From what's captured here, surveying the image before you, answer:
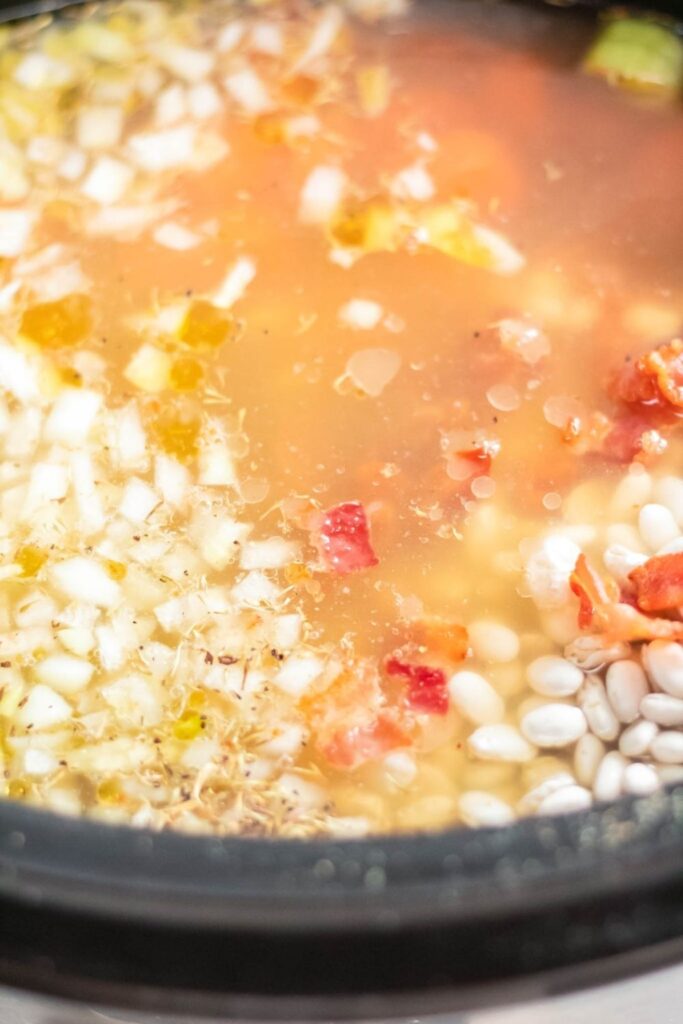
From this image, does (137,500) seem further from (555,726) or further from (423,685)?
(555,726)

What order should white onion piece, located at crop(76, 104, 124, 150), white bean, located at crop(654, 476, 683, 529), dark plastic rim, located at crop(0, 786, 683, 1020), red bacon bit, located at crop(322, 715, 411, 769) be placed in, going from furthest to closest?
white onion piece, located at crop(76, 104, 124, 150)
white bean, located at crop(654, 476, 683, 529)
red bacon bit, located at crop(322, 715, 411, 769)
dark plastic rim, located at crop(0, 786, 683, 1020)

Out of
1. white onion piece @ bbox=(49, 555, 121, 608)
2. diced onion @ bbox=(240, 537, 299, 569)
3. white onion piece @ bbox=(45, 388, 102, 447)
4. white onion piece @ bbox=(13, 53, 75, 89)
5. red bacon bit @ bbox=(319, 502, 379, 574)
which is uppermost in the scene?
white onion piece @ bbox=(13, 53, 75, 89)

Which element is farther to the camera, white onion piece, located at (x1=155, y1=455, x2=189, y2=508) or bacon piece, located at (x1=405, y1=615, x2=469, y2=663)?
white onion piece, located at (x1=155, y1=455, x2=189, y2=508)

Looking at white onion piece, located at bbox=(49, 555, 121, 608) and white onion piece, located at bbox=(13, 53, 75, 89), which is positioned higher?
white onion piece, located at bbox=(13, 53, 75, 89)

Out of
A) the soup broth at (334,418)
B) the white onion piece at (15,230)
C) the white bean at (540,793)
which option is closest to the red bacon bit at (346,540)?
the soup broth at (334,418)

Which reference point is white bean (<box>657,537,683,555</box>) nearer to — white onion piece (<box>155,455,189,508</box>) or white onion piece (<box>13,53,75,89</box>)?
white onion piece (<box>155,455,189,508</box>)

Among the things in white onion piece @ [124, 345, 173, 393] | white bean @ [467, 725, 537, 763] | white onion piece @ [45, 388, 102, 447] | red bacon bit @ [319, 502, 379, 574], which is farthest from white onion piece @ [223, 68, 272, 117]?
white bean @ [467, 725, 537, 763]

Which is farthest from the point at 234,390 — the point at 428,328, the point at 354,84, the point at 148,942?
the point at 148,942

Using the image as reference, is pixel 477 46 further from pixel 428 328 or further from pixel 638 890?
pixel 638 890

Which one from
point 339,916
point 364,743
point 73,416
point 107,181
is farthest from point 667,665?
point 107,181
